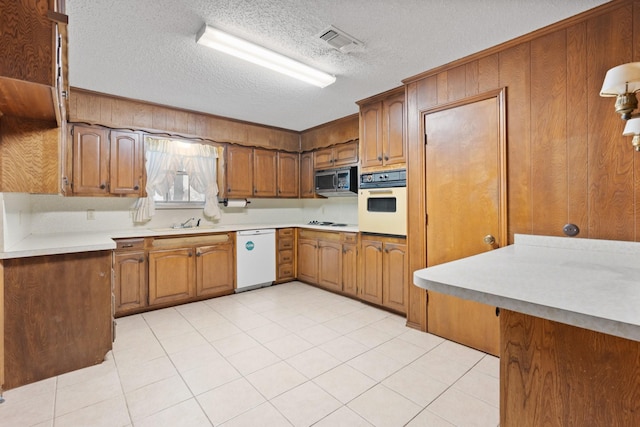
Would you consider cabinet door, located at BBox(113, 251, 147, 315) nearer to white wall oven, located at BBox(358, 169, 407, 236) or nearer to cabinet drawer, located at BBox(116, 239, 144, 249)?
cabinet drawer, located at BBox(116, 239, 144, 249)

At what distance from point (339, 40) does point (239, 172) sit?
2649 millimetres

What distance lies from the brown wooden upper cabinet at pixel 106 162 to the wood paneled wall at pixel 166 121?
5.3 inches

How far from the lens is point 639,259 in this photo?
1.60 metres

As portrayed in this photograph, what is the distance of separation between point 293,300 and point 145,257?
179 cm

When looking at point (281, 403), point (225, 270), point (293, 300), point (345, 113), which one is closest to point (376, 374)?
point (281, 403)

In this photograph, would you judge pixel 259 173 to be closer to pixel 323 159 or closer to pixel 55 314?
pixel 323 159

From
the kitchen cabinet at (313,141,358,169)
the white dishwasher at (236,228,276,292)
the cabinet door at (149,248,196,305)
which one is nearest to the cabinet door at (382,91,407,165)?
the kitchen cabinet at (313,141,358,169)

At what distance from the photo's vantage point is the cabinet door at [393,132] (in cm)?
316

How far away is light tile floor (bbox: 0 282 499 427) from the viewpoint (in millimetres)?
1707

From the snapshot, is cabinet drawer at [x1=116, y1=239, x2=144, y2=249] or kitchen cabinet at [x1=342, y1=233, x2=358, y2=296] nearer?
cabinet drawer at [x1=116, y1=239, x2=144, y2=249]

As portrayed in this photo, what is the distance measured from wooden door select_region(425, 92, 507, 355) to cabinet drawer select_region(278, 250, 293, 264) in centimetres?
235

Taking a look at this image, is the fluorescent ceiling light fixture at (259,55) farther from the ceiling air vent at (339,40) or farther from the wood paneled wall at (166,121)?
the wood paneled wall at (166,121)

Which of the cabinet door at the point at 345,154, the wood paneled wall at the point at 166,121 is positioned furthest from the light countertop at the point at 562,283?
the wood paneled wall at the point at 166,121

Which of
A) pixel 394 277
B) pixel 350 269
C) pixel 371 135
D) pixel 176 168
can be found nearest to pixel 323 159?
pixel 371 135
